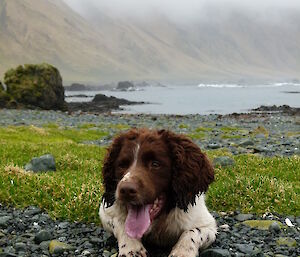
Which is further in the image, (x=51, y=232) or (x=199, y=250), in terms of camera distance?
(x=51, y=232)

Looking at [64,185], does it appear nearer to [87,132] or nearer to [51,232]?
[51,232]

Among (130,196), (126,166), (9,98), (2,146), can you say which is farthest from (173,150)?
(9,98)

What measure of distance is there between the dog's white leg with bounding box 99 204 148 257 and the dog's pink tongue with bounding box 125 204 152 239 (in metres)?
0.23

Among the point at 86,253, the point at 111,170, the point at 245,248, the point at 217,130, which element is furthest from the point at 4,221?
the point at 217,130

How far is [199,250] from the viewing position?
7.41m

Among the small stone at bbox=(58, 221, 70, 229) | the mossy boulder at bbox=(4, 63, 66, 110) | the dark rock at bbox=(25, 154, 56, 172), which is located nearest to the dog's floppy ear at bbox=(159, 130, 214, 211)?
the small stone at bbox=(58, 221, 70, 229)

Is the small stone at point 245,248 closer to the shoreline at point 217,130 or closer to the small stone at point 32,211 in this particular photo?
the small stone at point 32,211

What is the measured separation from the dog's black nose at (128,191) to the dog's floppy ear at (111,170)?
1276mm

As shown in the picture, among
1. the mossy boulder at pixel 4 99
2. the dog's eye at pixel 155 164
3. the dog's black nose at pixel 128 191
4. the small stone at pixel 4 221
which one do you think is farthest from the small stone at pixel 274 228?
the mossy boulder at pixel 4 99

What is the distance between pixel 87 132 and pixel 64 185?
22708 mm

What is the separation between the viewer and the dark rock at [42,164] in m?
14.1

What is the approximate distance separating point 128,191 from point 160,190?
2.67 feet

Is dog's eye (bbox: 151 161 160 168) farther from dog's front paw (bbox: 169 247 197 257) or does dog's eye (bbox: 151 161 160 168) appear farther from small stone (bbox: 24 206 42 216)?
small stone (bbox: 24 206 42 216)

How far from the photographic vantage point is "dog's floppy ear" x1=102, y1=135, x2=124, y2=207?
7602 mm
